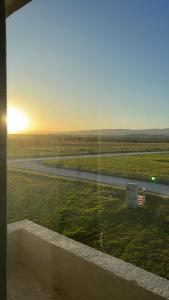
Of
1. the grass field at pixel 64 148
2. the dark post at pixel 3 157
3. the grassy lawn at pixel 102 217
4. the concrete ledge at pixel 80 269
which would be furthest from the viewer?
the grass field at pixel 64 148

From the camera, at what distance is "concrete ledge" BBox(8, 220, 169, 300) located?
230cm

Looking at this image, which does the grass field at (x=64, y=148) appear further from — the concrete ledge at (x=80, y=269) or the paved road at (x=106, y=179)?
the concrete ledge at (x=80, y=269)

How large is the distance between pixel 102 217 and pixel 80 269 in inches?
180

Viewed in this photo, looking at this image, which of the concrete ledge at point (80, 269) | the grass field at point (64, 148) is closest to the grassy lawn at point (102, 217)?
the concrete ledge at point (80, 269)

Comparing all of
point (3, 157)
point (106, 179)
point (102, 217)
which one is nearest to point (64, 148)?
point (106, 179)

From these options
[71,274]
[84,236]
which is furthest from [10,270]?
[84,236]

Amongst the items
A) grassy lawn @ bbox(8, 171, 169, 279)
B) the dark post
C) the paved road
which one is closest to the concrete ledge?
the dark post

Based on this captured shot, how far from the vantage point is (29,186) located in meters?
11.1

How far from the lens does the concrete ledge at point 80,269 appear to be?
2.30 metres

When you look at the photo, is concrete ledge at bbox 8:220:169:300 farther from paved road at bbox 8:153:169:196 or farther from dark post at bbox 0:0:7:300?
paved road at bbox 8:153:169:196

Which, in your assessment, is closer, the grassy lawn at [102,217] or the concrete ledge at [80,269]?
the concrete ledge at [80,269]

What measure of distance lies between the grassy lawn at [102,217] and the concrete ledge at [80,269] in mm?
1966

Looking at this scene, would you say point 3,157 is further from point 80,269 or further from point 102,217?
point 102,217

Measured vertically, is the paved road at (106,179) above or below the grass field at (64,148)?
below
